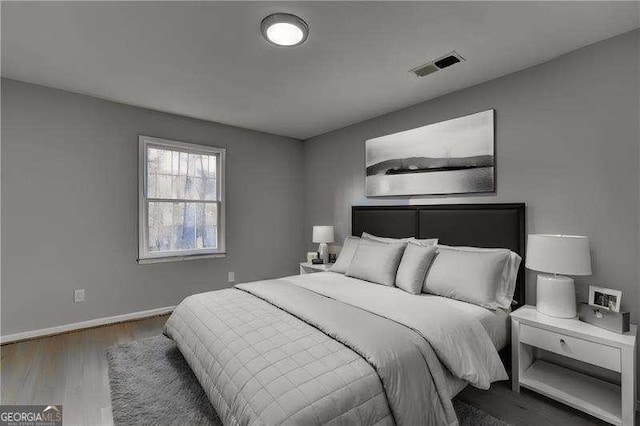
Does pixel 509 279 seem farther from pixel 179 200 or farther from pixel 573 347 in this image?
pixel 179 200

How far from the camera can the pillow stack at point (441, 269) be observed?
2.34 m

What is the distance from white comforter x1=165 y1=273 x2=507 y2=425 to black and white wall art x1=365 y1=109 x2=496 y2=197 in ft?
4.15

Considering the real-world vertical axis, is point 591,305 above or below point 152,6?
below

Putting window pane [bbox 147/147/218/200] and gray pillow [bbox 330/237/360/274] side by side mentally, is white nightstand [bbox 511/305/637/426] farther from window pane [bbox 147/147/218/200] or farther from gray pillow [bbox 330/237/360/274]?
window pane [bbox 147/147/218/200]

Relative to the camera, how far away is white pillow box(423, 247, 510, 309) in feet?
7.56

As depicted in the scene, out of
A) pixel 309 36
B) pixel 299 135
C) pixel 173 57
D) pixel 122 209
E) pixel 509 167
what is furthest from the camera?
pixel 299 135

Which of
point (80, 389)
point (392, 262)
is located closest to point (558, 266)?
point (392, 262)

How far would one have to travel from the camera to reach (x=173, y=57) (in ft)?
7.93

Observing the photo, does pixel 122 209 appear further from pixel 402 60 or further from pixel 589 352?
pixel 589 352

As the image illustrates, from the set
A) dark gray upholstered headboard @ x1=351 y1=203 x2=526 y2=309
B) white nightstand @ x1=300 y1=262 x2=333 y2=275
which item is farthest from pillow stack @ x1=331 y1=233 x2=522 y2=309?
white nightstand @ x1=300 y1=262 x2=333 y2=275

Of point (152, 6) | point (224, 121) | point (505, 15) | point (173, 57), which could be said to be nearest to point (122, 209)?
point (224, 121)

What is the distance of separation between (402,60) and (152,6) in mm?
1767

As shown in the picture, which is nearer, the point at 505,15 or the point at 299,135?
the point at 505,15

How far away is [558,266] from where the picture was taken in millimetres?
2041
